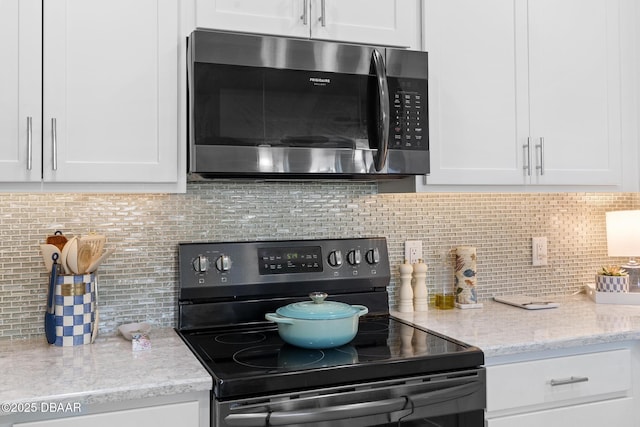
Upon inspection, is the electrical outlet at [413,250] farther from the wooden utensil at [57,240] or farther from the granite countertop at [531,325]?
the wooden utensil at [57,240]

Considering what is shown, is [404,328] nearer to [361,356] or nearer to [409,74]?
[361,356]

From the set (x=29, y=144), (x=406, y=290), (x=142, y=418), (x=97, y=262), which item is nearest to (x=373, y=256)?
(x=406, y=290)

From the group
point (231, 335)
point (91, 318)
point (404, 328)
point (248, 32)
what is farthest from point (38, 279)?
point (404, 328)

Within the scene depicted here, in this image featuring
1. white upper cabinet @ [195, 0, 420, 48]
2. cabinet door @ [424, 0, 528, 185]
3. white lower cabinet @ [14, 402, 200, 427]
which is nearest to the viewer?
white lower cabinet @ [14, 402, 200, 427]

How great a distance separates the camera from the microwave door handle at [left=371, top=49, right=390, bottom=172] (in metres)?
1.84

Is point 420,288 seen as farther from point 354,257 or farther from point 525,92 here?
point 525,92

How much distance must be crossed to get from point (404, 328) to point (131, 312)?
0.90 metres

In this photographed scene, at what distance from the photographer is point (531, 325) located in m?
1.99

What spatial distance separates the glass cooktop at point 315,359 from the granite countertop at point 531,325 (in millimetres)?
102

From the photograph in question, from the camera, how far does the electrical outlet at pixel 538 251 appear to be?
2.56 metres

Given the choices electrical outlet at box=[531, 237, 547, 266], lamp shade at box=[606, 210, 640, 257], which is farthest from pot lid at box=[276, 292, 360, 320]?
lamp shade at box=[606, 210, 640, 257]

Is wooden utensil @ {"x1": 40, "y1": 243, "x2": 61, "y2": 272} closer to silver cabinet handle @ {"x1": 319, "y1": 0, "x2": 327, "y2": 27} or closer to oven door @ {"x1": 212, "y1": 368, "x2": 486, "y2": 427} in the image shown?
oven door @ {"x1": 212, "y1": 368, "x2": 486, "y2": 427}

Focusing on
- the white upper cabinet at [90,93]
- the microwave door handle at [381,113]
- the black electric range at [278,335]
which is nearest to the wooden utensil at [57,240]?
the white upper cabinet at [90,93]

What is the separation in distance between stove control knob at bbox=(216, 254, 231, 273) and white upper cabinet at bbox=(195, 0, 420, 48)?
0.73 metres
